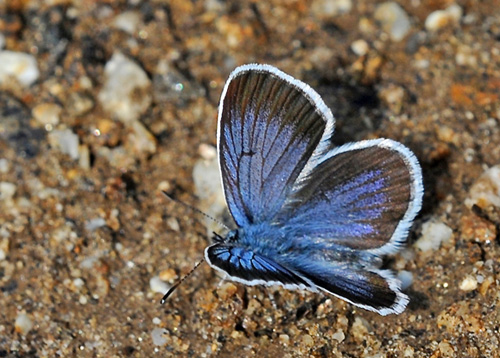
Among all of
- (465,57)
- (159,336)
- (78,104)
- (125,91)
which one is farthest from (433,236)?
(78,104)

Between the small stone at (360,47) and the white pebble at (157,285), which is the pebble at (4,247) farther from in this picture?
the small stone at (360,47)

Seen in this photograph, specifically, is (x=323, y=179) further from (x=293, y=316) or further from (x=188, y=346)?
(x=188, y=346)

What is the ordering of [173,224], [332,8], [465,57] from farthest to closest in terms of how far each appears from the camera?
[332,8]
[465,57]
[173,224]

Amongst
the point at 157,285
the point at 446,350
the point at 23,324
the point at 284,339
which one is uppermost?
the point at 446,350

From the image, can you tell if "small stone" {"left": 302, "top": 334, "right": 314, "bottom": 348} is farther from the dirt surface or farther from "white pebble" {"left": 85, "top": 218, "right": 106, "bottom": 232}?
"white pebble" {"left": 85, "top": 218, "right": 106, "bottom": 232}

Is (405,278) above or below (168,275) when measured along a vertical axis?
above

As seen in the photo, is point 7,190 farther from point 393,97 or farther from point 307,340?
point 393,97
